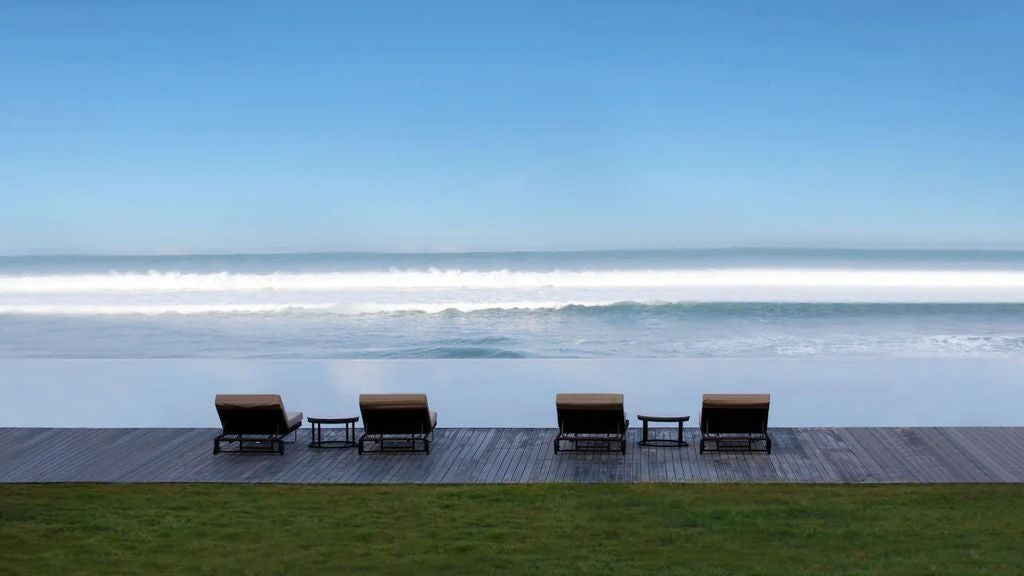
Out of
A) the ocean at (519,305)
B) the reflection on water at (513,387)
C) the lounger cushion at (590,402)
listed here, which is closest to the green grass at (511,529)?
the lounger cushion at (590,402)

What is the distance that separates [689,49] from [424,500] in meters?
27.5

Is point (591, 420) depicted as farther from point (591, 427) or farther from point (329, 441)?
point (329, 441)

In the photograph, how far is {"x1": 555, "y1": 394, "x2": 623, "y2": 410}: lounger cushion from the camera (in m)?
8.76

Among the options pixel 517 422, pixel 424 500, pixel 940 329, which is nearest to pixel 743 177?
pixel 940 329

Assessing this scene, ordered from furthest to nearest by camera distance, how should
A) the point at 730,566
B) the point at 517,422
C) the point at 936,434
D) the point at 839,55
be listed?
the point at 839,55 < the point at 517,422 < the point at 936,434 < the point at 730,566

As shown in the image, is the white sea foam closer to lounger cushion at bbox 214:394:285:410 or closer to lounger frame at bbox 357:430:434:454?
lounger frame at bbox 357:430:434:454

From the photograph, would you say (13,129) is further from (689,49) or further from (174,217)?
(689,49)

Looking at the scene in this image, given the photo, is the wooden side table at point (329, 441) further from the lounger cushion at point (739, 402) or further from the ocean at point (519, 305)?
the ocean at point (519, 305)

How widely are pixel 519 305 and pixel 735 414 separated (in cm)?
2032

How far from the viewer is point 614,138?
36.1 metres

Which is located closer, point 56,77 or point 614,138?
point 56,77

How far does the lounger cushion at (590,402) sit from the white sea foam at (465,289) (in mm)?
19462

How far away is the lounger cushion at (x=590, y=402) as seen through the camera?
8.76m

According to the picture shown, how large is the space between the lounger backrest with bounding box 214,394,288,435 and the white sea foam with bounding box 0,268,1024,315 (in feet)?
62.9
